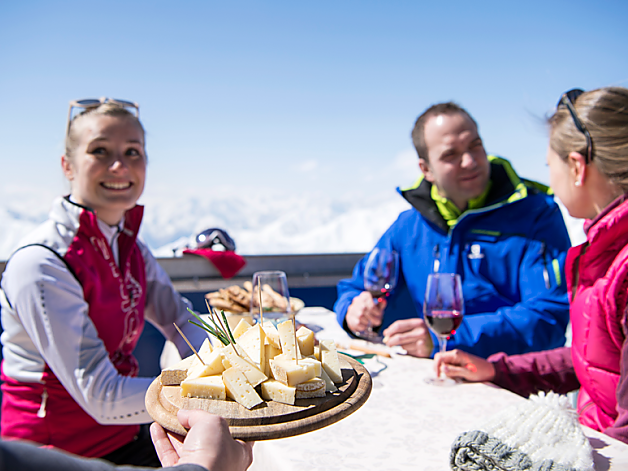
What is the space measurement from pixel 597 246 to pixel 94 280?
143 centimetres

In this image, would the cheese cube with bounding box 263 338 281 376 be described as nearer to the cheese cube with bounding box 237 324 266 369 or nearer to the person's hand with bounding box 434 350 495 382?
the cheese cube with bounding box 237 324 266 369

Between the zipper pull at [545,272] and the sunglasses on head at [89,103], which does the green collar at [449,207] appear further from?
the sunglasses on head at [89,103]

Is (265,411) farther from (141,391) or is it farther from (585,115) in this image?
(585,115)

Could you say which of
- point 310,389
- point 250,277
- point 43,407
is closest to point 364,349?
point 310,389

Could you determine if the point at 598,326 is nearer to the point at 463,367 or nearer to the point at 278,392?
the point at 463,367

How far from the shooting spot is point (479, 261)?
1931 mm

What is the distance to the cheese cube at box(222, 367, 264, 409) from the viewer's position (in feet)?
1.97

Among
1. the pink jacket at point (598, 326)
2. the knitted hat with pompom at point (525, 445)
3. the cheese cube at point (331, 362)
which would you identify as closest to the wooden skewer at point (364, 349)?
the pink jacket at point (598, 326)

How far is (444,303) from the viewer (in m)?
1.20

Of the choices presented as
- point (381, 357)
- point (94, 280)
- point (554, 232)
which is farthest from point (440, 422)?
point (554, 232)

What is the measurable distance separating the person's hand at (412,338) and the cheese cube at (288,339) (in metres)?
0.75

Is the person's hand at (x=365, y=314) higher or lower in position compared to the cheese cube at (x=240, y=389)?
lower

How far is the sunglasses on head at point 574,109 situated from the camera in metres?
1.20

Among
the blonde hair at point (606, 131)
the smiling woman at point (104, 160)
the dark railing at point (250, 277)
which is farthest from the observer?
the dark railing at point (250, 277)
